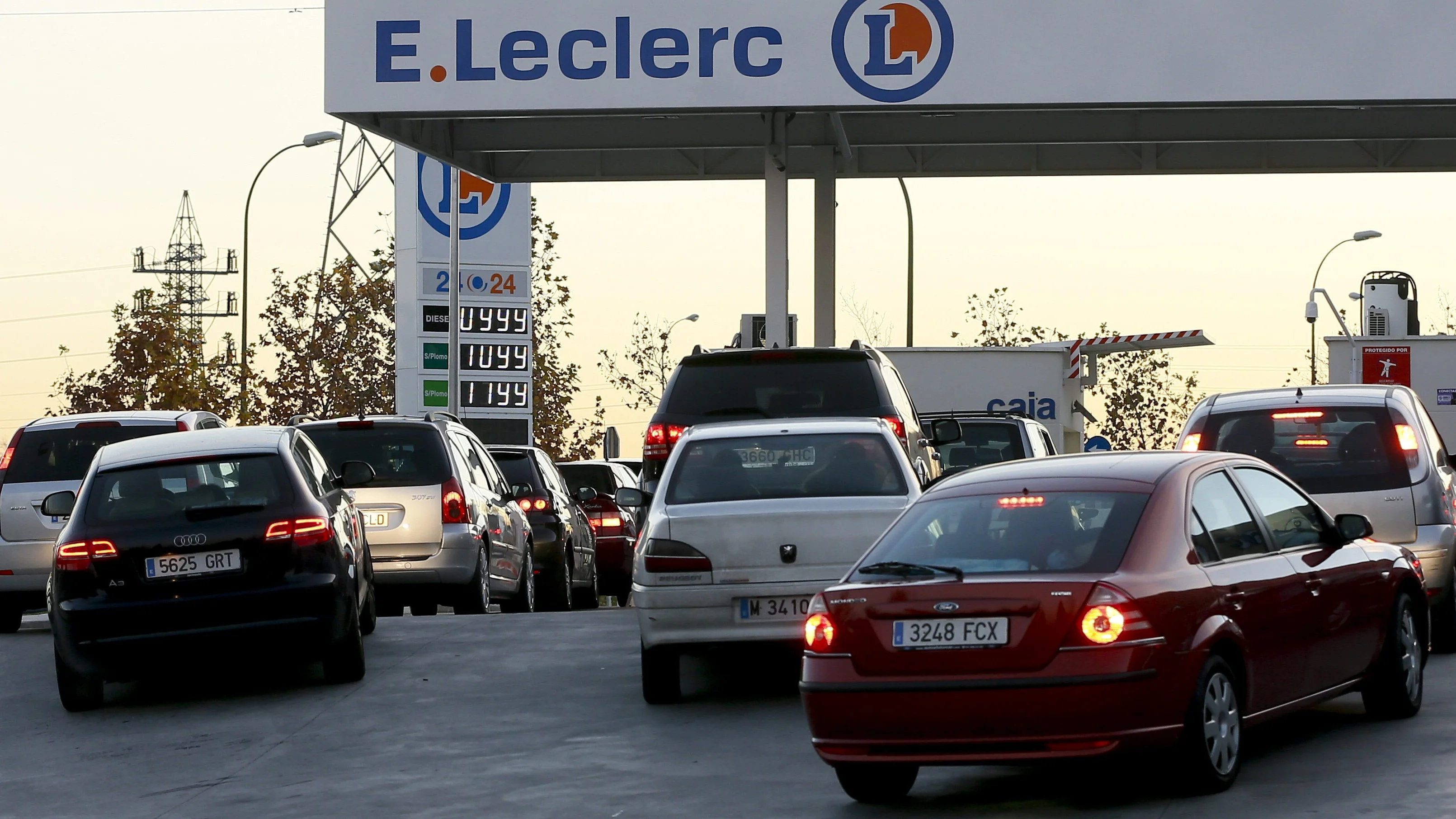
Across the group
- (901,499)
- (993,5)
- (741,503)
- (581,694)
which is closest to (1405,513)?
(901,499)

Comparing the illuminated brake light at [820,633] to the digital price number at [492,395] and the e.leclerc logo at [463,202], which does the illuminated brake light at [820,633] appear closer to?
the digital price number at [492,395]

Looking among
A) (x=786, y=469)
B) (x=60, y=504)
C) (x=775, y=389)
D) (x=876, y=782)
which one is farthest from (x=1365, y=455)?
(x=60, y=504)

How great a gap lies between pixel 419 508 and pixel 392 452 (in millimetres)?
575

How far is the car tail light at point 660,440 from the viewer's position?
15250 millimetres

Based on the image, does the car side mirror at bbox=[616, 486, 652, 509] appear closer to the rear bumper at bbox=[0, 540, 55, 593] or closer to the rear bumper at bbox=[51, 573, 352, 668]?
the rear bumper at bbox=[51, 573, 352, 668]

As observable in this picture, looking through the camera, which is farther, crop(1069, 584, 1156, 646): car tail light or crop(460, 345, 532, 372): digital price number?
crop(460, 345, 532, 372): digital price number

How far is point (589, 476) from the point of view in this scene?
2789 cm

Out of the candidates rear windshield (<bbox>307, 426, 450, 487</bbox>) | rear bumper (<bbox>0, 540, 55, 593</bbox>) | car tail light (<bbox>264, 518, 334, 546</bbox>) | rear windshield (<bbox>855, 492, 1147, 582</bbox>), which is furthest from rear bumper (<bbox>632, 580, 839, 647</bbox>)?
rear bumper (<bbox>0, 540, 55, 593</bbox>)

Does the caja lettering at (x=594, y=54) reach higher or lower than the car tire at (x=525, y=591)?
higher

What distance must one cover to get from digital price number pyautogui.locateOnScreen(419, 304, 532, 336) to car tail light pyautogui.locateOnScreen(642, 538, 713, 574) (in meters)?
26.3

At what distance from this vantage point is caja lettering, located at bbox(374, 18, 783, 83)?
24.6 metres

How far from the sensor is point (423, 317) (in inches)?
1490

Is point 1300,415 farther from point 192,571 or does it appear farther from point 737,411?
point 192,571

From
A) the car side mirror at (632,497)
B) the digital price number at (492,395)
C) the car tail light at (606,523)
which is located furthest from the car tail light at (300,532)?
the digital price number at (492,395)
